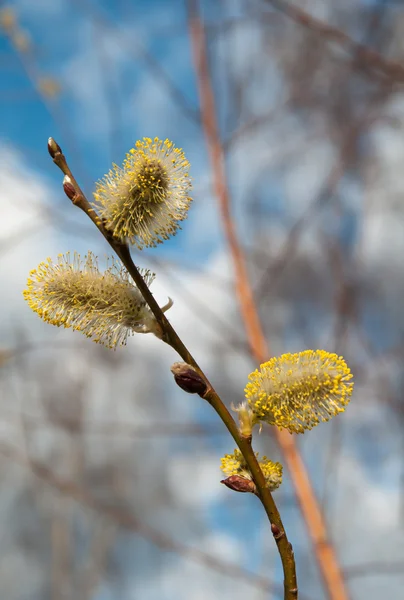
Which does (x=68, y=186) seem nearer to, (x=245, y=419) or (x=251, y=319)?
(x=245, y=419)

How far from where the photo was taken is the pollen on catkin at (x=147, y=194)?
0.56m

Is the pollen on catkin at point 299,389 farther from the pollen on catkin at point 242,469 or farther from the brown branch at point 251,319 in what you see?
the brown branch at point 251,319

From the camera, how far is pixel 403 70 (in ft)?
4.29

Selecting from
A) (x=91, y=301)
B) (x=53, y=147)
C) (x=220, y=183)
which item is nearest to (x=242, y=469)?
(x=91, y=301)

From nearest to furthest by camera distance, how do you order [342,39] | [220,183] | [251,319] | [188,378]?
[188,378] → [342,39] → [251,319] → [220,183]

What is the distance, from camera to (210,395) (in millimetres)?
521

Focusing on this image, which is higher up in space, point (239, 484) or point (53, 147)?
point (53, 147)

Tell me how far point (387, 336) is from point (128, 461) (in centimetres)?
208

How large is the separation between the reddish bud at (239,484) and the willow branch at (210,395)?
13 millimetres

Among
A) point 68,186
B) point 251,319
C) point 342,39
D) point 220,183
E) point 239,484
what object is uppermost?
point 220,183

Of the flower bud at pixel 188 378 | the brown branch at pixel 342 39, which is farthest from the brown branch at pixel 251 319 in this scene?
the flower bud at pixel 188 378

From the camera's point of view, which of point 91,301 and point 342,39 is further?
point 342,39

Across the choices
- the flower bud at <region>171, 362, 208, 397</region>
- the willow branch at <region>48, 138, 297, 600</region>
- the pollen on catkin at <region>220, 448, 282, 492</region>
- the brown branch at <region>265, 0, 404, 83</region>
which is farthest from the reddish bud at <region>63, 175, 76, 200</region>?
the brown branch at <region>265, 0, 404, 83</region>

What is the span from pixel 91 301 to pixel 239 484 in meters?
0.23
